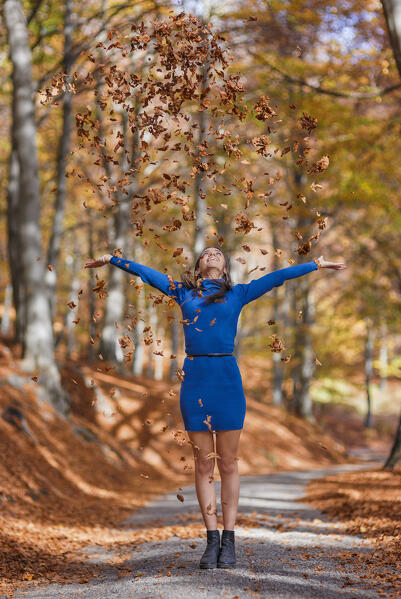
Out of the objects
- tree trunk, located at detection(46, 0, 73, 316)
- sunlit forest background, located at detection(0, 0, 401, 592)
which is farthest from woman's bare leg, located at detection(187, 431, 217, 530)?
tree trunk, located at detection(46, 0, 73, 316)

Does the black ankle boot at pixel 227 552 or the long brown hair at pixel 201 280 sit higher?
the long brown hair at pixel 201 280

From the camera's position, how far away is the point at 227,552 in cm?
443

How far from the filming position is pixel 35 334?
415 inches

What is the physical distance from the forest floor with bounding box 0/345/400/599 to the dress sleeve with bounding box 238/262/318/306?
0.91 metres

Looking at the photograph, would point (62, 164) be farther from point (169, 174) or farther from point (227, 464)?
point (227, 464)

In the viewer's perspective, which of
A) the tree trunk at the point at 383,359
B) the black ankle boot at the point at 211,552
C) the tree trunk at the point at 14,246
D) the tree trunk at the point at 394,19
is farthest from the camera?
the tree trunk at the point at 383,359

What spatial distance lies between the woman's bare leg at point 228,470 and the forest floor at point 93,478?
0.27 m

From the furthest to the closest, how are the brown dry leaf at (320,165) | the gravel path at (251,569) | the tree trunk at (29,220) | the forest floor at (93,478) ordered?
1. the tree trunk at (29,220)
2. the forest floor at (93,478)
3. the brown dry leaf at (320,165)
4. the gravel path at (251,569)

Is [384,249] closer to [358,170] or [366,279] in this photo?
[366,279]

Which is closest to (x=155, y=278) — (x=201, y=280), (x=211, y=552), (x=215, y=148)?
(x=201, y=280)

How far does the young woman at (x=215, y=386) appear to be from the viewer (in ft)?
14.6

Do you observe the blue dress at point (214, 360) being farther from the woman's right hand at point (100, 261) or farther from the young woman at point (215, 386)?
the woman's right hand at point (100, 261)

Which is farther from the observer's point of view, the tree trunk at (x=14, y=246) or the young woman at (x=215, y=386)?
the tree trunk at (x=14, y=246)

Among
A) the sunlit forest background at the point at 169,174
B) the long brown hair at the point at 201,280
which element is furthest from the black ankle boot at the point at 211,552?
the long brown hair at the point at 201,280
